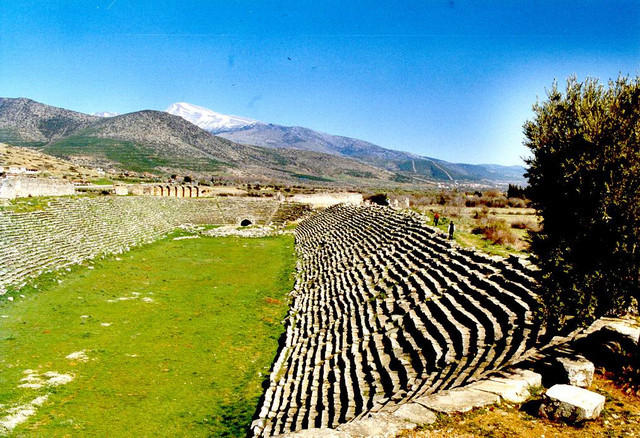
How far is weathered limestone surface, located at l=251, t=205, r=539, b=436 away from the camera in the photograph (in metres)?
7.71

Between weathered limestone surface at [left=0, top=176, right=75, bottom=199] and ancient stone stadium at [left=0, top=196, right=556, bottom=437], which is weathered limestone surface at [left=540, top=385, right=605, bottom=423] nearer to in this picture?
ancient stone stadium at [left=0, top=196, right=556, bottom=437]

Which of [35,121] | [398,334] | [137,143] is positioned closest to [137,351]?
[398,334]

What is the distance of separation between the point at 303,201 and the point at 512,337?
45.7 metres

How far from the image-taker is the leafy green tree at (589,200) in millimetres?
6367

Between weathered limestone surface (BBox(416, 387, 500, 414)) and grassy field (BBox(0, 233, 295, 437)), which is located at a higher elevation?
weathered limestone surface (BBox(416, 387, 500, 414))

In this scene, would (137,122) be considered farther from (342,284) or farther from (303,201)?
(342,284)

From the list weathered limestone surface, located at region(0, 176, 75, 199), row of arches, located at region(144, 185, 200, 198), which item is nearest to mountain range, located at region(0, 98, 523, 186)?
row of arches, located at region(144, 185, 200, 198)

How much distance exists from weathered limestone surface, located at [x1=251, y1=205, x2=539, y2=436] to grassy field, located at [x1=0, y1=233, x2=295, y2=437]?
3.55ft

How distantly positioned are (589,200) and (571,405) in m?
3.46

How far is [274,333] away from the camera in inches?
550

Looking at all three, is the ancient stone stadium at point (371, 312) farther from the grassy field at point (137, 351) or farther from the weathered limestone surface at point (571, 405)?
the weathered limestone surface at point (571, 405)

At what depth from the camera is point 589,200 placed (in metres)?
6.73

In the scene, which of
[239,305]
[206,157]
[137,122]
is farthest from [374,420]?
[137,122]

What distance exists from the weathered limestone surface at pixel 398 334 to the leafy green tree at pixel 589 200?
4.52 ft
